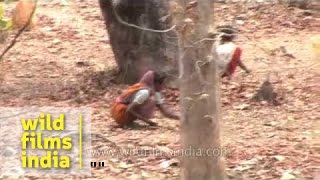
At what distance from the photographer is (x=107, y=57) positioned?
1171 cm

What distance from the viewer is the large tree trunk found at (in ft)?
30.6

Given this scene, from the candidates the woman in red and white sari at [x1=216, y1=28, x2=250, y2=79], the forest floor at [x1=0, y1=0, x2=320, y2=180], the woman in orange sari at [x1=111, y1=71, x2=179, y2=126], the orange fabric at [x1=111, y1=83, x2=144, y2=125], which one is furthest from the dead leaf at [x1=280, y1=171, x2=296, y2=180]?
the woman in red and white sari at [x1=216, y1=28, x2=250, y2=79]

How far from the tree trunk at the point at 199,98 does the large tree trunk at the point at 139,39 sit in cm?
397

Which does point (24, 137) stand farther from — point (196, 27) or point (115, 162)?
point (196, 27)

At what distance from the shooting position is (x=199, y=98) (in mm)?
5211

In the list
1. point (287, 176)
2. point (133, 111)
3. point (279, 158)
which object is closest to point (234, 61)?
point (133, 111)

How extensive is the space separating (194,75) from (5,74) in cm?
605

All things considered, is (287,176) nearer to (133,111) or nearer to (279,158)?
(279,158)

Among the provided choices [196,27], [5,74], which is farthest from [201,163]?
[5,74]

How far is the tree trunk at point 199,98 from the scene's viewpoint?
5.10 metres

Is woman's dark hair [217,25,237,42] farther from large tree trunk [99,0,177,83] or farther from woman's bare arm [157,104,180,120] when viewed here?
woman's bare arm [157,104,180,120]

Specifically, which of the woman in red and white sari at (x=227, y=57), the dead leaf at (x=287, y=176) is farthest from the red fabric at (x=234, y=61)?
the dead leaf at (x=287, y=176)

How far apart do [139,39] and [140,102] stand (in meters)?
2.23

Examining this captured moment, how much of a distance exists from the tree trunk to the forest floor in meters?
0.88
